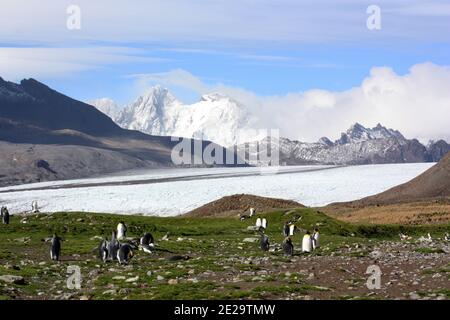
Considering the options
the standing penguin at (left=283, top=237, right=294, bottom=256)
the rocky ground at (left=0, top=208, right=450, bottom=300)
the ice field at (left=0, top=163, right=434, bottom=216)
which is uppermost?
the ice field at (left=0, top=163, right=434, bottom=216)

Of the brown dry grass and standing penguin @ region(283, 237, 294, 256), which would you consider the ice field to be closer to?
the brown dry grass

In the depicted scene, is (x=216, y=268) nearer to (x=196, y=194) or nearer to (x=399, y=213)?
(x=399, y=213)

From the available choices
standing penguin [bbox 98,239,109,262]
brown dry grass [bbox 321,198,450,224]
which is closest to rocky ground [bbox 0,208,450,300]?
standing penguin [bbox 98,239,109,262]

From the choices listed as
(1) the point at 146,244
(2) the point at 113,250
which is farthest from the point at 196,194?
(2) the point at 113,250

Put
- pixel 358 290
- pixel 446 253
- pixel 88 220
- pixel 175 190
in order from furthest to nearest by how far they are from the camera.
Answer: pixel 175 190 < pixel 88 220 < pixel 446 253 < pixel 358 290

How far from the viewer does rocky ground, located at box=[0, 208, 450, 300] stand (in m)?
20.1

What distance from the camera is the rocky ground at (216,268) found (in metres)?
20.1

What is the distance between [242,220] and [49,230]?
48.6ft

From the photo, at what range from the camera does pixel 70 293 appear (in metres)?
20.7

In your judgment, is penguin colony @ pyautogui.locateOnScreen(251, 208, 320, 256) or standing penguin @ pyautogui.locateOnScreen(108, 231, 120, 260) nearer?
standing penguin @ pyautogui.locateOnScreen(108, 231, 120, 260)

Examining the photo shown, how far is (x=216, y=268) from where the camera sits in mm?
25906


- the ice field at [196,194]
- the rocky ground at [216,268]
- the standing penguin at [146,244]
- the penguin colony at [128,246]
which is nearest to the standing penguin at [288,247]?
the penguin colony at [128,246]

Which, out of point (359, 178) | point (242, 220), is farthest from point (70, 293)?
point (359, 178)
